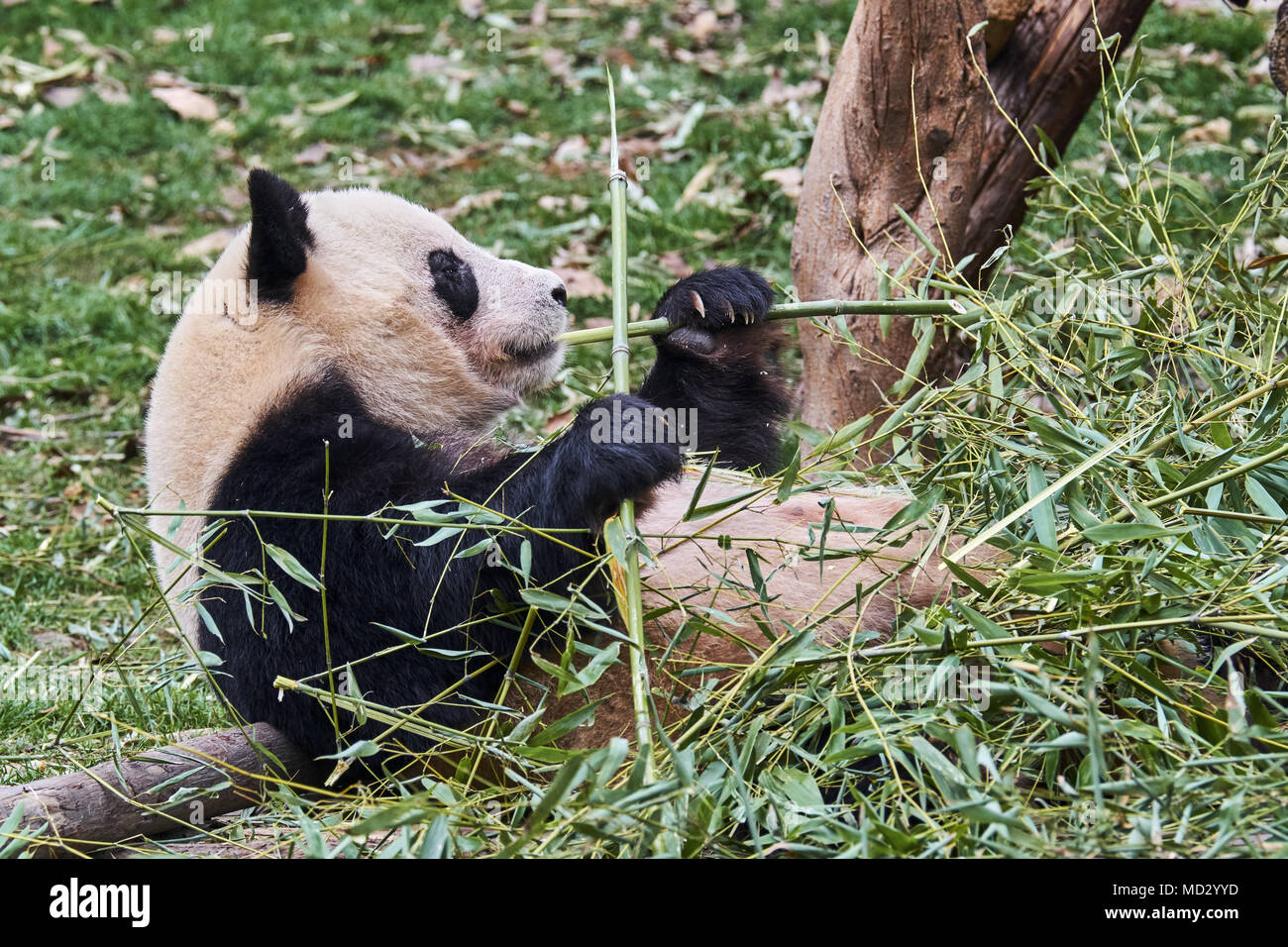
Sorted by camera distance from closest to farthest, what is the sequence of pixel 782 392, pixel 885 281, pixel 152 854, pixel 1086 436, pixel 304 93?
pixel 152 854, pixel 1086 436, pixel 885 281, pixel 782 392, pixel 304 93

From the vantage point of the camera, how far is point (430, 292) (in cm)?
356

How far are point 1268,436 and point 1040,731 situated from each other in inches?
42.5

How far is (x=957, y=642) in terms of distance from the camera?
7.70ft

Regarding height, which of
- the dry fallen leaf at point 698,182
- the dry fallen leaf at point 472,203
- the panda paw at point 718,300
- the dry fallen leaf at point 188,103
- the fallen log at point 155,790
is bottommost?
the fallen log at point 155,790

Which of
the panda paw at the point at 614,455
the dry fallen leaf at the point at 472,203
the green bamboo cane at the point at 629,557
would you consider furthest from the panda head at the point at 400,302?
the dry fallen leaf at the point at 472,203

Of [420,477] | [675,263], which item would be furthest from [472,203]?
[420,477]

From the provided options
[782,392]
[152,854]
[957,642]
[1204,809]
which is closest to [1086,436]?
[957,642]

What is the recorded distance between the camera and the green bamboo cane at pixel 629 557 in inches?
90.7

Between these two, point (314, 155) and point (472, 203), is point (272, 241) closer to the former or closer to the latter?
point (472, 203)

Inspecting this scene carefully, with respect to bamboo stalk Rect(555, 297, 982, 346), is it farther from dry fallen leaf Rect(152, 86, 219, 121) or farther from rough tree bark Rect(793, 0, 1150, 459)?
dry fallen leaf Rect(152, 86, 219, 121)

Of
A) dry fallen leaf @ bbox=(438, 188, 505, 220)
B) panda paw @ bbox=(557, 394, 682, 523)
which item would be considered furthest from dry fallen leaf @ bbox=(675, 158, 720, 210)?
panda paw @ bbox=(557, 394, 682, 523)

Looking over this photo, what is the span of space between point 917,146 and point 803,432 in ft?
4.67

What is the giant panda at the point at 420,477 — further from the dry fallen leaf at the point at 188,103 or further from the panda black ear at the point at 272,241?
the dry fallen leaf at the point at 188,103
